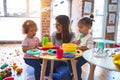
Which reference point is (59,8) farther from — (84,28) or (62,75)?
(62,75)

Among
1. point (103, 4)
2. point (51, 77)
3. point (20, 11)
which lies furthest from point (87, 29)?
point (20, 11)

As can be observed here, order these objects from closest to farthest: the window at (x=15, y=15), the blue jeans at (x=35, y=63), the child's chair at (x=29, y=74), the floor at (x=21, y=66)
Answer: the blue jeans at (x=35, y=63), the child's chair at (x=29, y=74), the floor at (x=21, y=66), the window at (x=15, y=15)

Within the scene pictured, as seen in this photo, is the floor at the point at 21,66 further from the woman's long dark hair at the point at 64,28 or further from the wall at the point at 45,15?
the wall at the point at 45,15

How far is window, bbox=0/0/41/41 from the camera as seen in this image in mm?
4918

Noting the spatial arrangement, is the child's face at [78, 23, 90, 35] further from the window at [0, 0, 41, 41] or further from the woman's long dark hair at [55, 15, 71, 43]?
the window at [0, 0, 41, 41]

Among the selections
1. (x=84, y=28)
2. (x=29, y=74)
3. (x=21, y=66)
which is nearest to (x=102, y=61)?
(x=84, y=28)

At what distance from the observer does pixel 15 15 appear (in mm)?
4945

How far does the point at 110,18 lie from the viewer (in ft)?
15.0

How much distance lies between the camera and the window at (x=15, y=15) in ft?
16.1

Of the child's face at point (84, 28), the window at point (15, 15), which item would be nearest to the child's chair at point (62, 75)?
the child's face at point (84, 28)

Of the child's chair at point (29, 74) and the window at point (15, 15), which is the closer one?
the child's chair at point (29, 74)

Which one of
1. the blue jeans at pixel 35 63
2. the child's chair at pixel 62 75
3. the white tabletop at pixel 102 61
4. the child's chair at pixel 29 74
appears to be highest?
the white tabletop at pixel 102 61

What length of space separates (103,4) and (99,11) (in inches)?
8.0

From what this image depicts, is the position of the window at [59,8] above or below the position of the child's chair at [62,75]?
above
